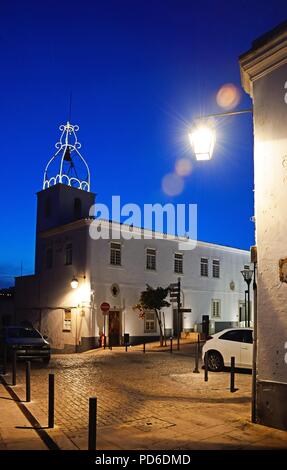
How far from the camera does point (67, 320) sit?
27562 mm

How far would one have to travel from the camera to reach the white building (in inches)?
1043

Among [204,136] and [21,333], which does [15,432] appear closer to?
[204,136]

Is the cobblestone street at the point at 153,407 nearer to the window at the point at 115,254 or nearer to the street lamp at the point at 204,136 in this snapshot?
the street lamp at the point at 204,136

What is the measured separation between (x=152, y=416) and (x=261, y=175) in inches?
190

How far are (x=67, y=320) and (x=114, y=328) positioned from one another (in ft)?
9.45

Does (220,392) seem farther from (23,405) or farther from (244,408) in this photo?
(23,405)

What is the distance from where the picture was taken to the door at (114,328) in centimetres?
2712

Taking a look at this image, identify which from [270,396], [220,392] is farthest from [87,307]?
[270,396]

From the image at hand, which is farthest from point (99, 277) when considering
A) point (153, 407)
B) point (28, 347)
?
point (153, 407)

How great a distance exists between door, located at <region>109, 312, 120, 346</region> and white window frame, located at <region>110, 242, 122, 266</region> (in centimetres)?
302

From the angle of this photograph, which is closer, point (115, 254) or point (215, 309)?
point (115, 254)

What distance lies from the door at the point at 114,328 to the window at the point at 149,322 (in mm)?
2163

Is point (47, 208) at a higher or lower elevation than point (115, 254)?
higher

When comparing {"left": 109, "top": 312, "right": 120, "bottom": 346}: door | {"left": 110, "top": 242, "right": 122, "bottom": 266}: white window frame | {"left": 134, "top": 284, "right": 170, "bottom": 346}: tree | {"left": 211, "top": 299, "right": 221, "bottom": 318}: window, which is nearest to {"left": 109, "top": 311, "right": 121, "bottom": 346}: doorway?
{"left": 109, "top": 312, "right": 120, "bottom": 346}: door
